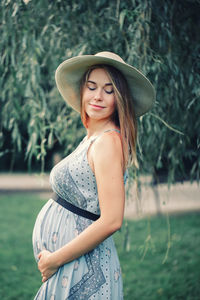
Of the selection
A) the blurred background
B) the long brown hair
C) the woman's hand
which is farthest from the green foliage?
the woman's hand

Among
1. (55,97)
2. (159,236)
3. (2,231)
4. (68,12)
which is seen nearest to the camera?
(68,12)

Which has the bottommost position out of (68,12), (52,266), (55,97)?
(52,266)

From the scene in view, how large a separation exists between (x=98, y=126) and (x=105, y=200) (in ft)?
1.37

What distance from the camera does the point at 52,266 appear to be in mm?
1609

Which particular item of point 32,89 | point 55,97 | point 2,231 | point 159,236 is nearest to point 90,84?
point 32,89

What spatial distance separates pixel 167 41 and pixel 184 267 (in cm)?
278

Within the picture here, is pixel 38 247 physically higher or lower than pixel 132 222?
higher

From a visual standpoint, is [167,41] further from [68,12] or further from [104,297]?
[104,297]

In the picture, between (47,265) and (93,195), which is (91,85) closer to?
(93,195)

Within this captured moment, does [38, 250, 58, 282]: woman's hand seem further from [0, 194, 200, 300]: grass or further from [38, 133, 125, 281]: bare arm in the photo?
[0, 194, 200, 300]: grass

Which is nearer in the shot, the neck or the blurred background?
the neck

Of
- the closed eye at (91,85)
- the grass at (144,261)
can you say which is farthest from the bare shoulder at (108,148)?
the grass at (144,261)

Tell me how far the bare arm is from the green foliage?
0.91 meters

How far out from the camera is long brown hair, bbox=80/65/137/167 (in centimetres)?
167
